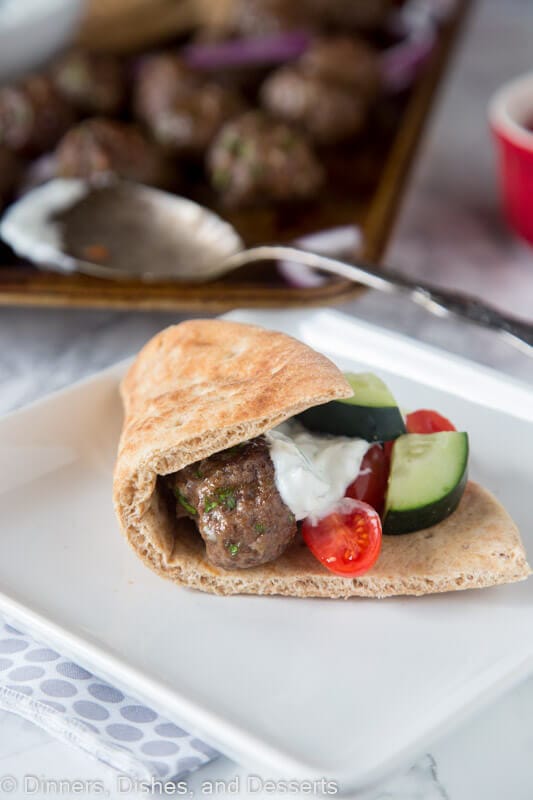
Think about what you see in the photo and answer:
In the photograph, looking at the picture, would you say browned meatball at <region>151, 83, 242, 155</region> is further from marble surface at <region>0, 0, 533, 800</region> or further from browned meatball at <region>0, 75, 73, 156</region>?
marble surface at <region>0, 0, 533, 800</region>

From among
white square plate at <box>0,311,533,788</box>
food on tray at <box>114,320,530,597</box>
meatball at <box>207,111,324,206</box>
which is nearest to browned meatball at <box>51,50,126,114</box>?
meatball at <box>207,111,324,206</box>

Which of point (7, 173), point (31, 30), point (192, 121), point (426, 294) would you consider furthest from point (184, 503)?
point (31, 30)

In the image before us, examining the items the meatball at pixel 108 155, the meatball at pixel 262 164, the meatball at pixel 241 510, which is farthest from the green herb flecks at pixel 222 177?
the meatball at pixel 241 510

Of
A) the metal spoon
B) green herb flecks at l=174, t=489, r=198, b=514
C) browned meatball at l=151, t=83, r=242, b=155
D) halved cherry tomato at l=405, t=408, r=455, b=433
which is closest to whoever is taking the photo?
green herb flecks at l=174, t=489, r=198, b=514

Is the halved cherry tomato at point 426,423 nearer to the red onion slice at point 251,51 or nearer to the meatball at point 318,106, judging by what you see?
the meatball at point 318,106

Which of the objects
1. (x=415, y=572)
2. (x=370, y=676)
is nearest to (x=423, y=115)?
(x=415, y=572)

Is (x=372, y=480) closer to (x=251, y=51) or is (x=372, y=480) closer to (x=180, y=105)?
(x=180, y=105)

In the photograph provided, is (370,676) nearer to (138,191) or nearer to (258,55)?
(138,191)
